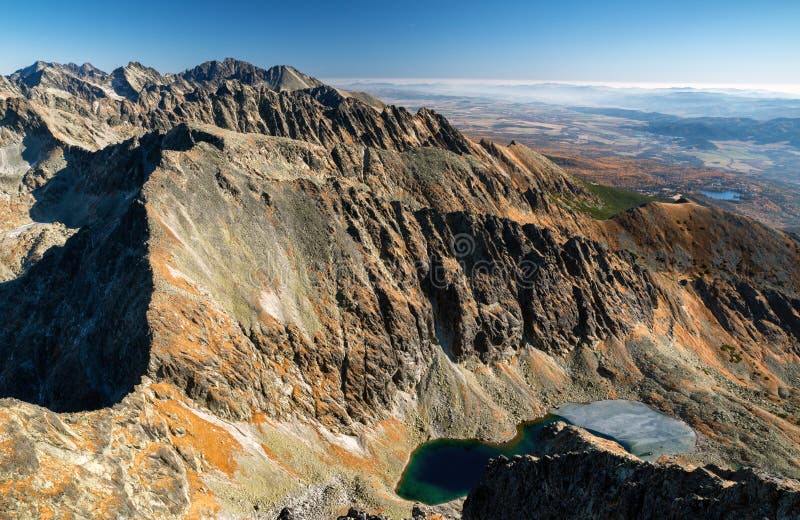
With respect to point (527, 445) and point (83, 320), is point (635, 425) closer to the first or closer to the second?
point (527, 445)

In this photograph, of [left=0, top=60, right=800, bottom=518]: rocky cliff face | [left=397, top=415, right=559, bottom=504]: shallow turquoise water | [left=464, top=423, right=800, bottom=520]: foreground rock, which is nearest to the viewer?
[left=464, top=423, right=800, bottom=520]: foreground rock

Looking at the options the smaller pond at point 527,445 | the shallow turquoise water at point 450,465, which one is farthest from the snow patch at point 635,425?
the shallow turquoise water at point 450,465

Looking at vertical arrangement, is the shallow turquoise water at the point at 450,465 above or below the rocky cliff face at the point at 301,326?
below

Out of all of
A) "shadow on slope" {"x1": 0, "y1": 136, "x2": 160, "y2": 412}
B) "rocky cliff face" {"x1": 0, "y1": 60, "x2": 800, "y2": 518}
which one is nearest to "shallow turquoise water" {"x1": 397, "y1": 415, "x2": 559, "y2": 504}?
"rocky cliff face" {"x1": 0, "y1": 60, "x2": 800, "y2": 518}

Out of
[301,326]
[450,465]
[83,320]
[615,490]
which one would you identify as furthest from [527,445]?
[83,320]

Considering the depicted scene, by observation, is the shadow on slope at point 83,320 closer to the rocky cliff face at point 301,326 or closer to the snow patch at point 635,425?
the rocky cliff face at point 301,326

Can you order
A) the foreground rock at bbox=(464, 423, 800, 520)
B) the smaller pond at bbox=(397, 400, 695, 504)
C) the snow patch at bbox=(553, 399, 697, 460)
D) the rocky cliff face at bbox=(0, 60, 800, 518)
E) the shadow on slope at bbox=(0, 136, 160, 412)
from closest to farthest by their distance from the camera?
the foreground rock at bbox=(464, 423, 800, 520)
the rocky cliff face at bbox=(0, 60, 800, 518)
the shadow on slope at bbox=(0, 136, 160, 412)
the smaller pond at bbox=(397, 400, 695, 504)
the snow patch at bbox=(553, 399, 697, 460)

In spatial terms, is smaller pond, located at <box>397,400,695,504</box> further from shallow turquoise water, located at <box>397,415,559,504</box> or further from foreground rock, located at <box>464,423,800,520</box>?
foreground rock, located at <box>464,423,800,520</box>
